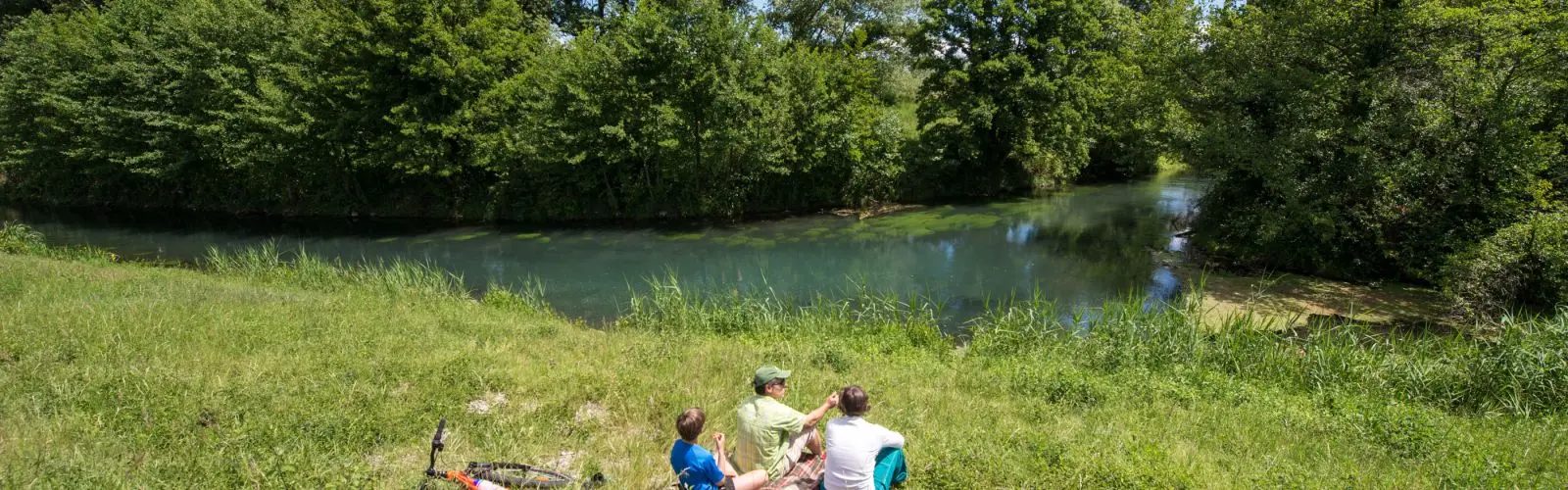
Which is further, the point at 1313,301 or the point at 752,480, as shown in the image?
the point at 1313,301

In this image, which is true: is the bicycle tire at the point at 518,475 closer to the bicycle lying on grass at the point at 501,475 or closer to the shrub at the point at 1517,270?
the bicycle lying on grass at the point at 501,475

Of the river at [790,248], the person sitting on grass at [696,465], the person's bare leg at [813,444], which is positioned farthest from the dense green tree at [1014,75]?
the person sitting on grass at [696,465]

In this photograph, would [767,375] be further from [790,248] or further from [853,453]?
[790,248]

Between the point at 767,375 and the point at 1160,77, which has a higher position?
the point at 1160,77

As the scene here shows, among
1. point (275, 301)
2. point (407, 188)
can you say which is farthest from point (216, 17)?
point (275, 301)

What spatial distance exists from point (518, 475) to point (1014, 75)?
94.8ft

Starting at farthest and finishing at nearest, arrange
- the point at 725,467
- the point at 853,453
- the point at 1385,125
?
the point at 1385,125 < the point at 725,467 < the point at 853,453

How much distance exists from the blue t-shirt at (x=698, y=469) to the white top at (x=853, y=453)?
0.83m

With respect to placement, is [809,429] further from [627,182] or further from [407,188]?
[407,188]

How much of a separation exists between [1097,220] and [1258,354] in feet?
62.2

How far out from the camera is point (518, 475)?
5.65m

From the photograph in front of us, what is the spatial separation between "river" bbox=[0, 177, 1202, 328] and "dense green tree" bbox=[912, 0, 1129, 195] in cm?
285

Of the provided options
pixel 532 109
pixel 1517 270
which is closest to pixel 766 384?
pixel 1517 270

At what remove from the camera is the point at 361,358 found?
335 inches
